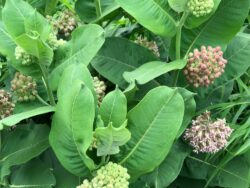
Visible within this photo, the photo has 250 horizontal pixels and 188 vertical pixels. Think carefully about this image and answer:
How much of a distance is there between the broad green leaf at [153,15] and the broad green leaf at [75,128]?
0.29m

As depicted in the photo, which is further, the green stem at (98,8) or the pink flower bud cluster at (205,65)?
the green stem at (98,8)

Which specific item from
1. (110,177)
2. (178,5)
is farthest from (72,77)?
(178,5)

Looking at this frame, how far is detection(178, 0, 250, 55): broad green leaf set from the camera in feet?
4.18

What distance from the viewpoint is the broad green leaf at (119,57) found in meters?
1.33

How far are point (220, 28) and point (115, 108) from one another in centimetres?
42

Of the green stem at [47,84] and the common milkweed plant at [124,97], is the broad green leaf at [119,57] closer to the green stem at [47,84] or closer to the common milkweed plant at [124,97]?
the common milkweed plant at [124,97]

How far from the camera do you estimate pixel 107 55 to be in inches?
52.9

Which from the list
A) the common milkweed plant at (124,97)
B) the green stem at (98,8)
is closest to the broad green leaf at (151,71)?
the common milkweed plant at (124,97)

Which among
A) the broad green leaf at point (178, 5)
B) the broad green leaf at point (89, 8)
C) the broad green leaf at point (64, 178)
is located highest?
the broad green leaf at point (178, 5)

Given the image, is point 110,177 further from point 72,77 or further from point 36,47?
point 36,47

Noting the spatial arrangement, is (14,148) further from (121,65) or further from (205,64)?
(205,64)

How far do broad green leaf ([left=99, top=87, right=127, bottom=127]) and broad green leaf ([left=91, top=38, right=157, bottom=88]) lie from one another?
295 mm

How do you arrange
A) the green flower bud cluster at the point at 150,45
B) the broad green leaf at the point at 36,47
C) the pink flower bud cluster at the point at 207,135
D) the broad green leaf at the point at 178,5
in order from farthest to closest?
the green flower bud cluster at the point at 150,45 → the pink flower bud cluster at the point at 207,135 → the broad green leaf at the point at 178,5 → the broad green leaf at the point at 36,47

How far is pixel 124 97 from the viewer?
102 centimetres
